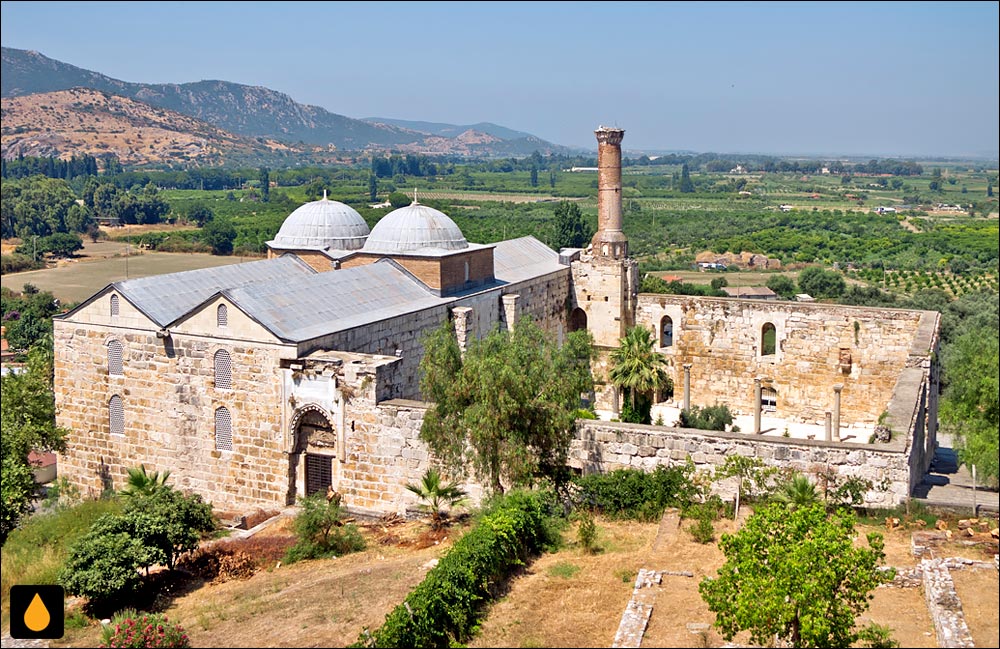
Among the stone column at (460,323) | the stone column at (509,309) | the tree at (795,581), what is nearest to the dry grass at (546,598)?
the tree at (795,581)

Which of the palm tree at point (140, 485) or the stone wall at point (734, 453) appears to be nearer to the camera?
the stone wall at point (734, 453)

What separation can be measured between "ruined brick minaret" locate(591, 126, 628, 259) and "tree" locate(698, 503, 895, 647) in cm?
2157

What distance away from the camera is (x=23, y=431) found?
2128 cm

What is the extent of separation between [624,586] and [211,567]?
707 cm

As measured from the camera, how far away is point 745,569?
10.7 meters

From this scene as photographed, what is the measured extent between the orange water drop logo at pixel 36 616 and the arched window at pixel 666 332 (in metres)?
22.3

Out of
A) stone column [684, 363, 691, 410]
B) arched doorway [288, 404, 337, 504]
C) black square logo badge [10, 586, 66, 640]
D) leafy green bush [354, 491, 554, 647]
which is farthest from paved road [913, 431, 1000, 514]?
black square logo badge [10, 586, 66, 640]

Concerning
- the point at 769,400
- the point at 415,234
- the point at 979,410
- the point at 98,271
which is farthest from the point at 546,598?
the point at 98,271

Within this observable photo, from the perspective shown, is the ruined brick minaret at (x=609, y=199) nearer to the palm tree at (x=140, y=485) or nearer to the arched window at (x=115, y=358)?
the arched window at (x=115, y=358)

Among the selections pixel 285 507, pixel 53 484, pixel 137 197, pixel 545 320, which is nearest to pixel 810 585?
pixel 285 507

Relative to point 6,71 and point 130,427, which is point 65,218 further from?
point 130,427

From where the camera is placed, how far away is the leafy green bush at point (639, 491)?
1778 cm

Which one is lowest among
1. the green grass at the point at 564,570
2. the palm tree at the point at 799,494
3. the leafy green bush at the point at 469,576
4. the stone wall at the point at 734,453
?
the green grass at the point at 564,570

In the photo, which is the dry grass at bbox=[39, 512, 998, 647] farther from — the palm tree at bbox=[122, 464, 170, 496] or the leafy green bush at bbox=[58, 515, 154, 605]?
the palm tree at bbox=[122, 464, 170, 496]
